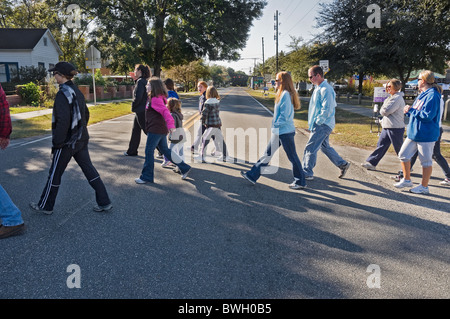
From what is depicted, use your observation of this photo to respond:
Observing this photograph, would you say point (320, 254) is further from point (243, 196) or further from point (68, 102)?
point (68, 102)

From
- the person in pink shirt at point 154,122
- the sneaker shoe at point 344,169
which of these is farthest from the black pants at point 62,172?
the sneaker shoe at point 344,169

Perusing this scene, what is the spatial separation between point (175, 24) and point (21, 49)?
49.0 ft

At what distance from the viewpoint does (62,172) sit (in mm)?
4547

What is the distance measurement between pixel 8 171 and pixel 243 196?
15.1ft

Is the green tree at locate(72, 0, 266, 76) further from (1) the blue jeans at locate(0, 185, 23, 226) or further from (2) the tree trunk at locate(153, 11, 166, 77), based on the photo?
(1) the blue jeans at locate(0, 185, 23, 226)

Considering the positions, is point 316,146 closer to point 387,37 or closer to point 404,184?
point 404,184

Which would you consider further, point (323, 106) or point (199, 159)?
point (199, 159)

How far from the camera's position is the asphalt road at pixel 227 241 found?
3.00 meters

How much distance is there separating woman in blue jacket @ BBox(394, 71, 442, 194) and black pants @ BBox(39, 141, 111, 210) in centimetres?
478

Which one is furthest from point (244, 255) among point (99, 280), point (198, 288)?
point (99, 280)

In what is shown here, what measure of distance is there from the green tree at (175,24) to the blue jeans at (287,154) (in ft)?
94.3

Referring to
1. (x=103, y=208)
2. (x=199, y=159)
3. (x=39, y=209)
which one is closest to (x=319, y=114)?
(x=199, y=159)

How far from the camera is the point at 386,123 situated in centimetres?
687
